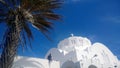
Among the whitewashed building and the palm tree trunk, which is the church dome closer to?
the whitewashed building

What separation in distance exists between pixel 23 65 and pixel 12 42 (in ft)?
32.1

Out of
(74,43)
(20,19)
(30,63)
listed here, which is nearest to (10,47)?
(20,19)

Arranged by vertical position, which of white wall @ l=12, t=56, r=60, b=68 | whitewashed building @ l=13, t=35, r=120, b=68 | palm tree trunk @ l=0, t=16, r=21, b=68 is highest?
whitewashed building @ l=13, t=35, r=120, b=68

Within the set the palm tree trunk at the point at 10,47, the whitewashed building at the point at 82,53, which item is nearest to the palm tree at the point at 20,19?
the palm tree trunk at the point at 10,47

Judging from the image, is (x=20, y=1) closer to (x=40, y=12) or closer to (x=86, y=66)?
(x=40, y=12)

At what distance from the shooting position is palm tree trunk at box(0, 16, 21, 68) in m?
7.70

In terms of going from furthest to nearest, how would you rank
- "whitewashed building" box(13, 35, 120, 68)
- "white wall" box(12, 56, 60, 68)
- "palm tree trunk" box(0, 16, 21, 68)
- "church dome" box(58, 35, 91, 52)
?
1. "church dome" box(58, 35, 91, 52)
2. "whitewashed building" box(13, 35, 120, 68)
3. "white wall" box(12, 56, 60, 68)
4. "palm tree trunk" box(0, 16, 21, 68)

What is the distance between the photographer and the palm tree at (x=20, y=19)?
793 centimetres

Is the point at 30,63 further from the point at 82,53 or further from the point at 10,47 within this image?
the point at 82,53

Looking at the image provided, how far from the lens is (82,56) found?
38031 mm

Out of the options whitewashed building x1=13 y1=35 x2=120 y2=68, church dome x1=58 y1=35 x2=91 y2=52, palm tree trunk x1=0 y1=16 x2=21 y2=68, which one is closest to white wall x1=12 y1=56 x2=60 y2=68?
whitewashed building x1=13 y1=35 x2=120 y2=68

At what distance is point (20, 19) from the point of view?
8.56 m

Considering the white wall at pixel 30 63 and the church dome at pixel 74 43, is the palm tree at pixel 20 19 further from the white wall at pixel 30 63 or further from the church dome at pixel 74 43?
the church dome at pixel 74 43

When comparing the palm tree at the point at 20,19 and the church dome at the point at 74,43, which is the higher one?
the church dome at the point at 74,43
